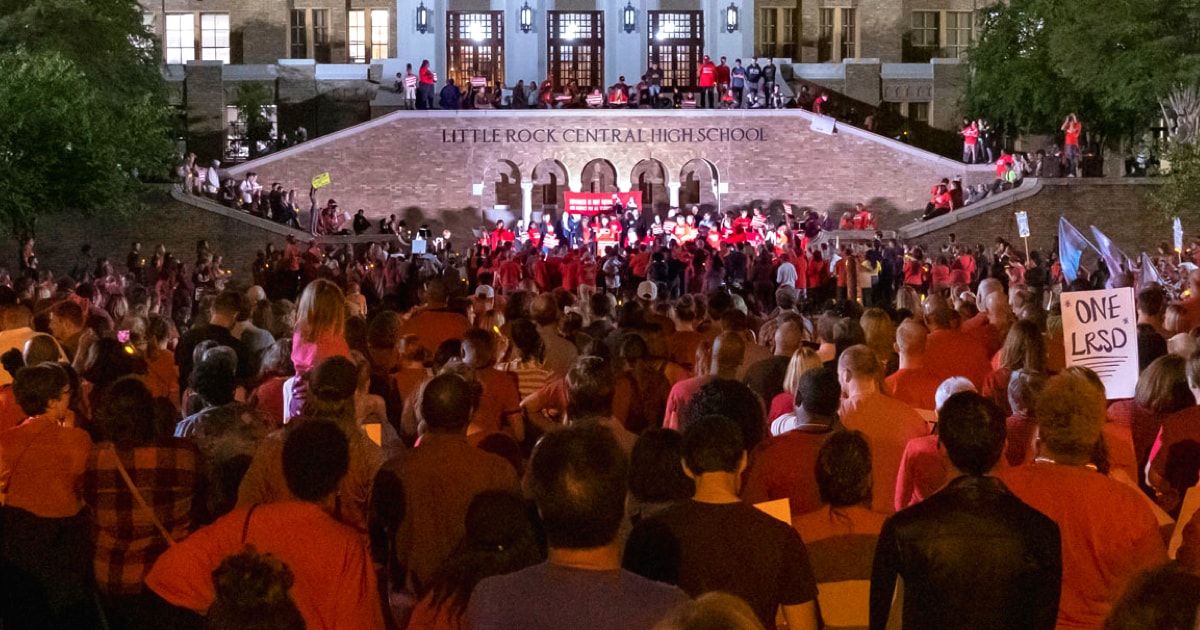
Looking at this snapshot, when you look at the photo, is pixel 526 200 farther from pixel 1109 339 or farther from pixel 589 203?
pixel 1109 339

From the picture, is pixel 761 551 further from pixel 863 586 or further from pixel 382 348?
pixel 382 348

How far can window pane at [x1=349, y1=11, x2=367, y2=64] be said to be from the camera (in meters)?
48.6

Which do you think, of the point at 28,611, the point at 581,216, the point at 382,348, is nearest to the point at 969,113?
the point at 581,216

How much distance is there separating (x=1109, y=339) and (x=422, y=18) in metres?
39.9

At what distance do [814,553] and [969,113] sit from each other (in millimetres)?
42670

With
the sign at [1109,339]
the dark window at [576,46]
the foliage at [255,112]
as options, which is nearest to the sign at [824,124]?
the dark window at [576,46]

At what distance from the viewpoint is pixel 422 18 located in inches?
1834

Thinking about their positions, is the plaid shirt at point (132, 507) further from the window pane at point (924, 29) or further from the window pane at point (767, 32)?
Result: the window pane at point (924, 29)

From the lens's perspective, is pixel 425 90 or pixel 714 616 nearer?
pixel 714 616

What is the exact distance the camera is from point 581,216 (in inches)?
1486

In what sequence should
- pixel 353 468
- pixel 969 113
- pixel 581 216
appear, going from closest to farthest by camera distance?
1. pixel 353 468
2. pixel 581 216
3. pixel 969 113

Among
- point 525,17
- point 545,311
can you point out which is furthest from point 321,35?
point 545,311

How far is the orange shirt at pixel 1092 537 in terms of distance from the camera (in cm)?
474

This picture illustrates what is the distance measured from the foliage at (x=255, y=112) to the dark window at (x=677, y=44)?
494 inches
